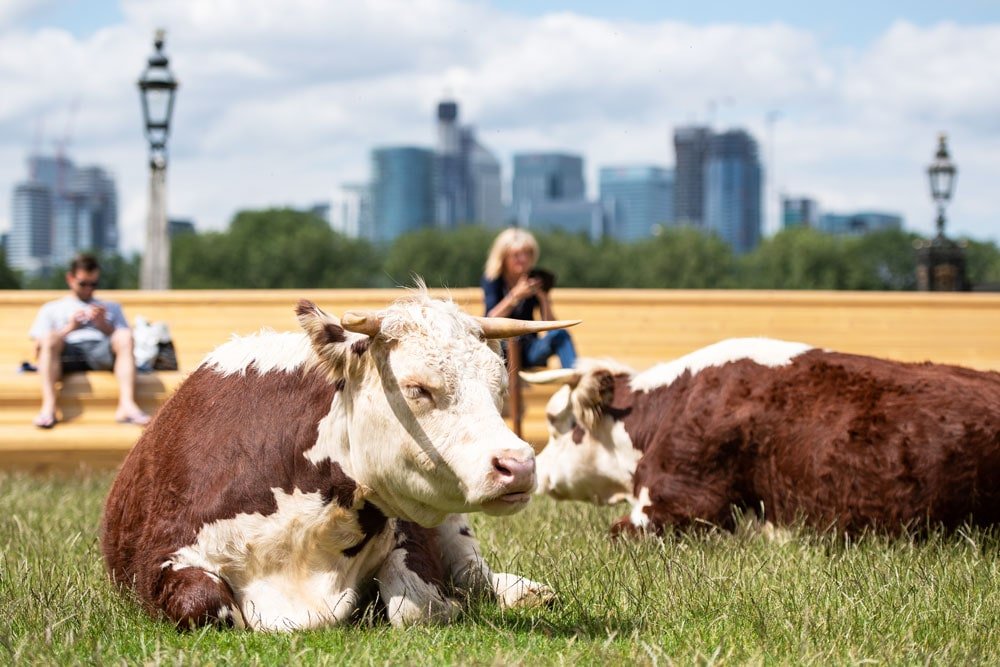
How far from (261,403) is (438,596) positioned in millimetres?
1006

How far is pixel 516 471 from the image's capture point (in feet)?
14.9

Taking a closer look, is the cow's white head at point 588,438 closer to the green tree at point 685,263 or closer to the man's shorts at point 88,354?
the man's shorts at point 88,354

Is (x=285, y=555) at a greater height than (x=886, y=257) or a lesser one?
lesser

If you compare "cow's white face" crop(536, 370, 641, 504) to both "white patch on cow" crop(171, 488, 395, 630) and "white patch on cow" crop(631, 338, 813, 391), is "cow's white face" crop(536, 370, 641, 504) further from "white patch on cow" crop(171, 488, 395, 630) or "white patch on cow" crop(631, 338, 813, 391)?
"white patch on cow" crop(171, 488, 395, 630)

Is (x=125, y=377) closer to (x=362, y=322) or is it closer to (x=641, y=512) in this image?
(x=641, y=512)

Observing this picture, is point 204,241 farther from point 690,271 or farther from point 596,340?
point 596,340

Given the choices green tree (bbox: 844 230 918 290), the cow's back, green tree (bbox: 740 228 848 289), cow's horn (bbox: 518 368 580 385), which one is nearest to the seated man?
cow's horn (bbox: 518 368 580 385)

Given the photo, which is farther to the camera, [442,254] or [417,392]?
[442,254]

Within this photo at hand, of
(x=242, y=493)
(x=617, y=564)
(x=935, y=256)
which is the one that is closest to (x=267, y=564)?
(x=242, y=493)

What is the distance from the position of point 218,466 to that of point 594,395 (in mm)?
3689

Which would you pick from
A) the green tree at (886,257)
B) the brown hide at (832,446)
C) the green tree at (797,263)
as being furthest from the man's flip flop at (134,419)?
the green tree at (886,257)

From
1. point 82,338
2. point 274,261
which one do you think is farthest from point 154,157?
point 274,261

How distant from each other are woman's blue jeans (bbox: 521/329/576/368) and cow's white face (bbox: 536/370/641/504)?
1936 mm

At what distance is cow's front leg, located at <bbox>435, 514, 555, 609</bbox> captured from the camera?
5.58 meters
